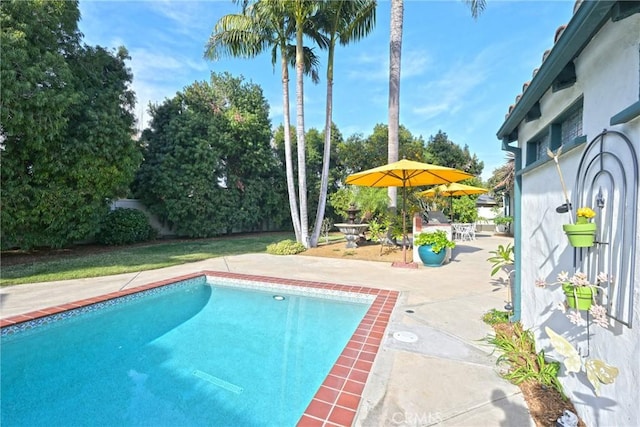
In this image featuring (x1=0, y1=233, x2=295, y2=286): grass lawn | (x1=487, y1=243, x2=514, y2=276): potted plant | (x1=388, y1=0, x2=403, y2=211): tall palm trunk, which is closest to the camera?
(x1=487, y1=243, x2=514, y2=276): potted plant

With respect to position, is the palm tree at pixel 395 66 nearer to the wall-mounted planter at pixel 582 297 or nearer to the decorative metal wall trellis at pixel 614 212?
the decorative metal wall trellis at pixel 614 212

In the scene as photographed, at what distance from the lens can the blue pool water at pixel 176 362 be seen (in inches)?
123

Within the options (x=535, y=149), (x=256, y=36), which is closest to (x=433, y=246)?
(x=535, y=149)

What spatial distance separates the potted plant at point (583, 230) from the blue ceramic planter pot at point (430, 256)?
6.53 m

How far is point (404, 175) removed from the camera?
28.2 feet

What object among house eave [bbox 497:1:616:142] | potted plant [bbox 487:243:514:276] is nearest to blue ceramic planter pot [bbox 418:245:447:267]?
potted plant [bbox 487:243:514:276]

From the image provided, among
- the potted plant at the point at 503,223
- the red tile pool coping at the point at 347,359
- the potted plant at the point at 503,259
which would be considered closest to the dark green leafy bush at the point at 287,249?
the red tile pool coping at the point at 347,359

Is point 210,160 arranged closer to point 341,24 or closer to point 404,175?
point 341,24

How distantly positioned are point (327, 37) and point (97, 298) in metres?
12.1

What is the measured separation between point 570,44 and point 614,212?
4.06 ft

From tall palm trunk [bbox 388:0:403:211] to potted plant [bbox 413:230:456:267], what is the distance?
109 inches

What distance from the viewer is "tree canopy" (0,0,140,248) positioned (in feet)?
26.9

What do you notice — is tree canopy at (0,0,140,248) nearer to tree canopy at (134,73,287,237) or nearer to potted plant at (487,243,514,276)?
tree canopy at (134,73,287,237)

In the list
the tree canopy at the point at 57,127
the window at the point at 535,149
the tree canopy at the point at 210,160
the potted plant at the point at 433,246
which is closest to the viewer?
the window at the point at 535,149
